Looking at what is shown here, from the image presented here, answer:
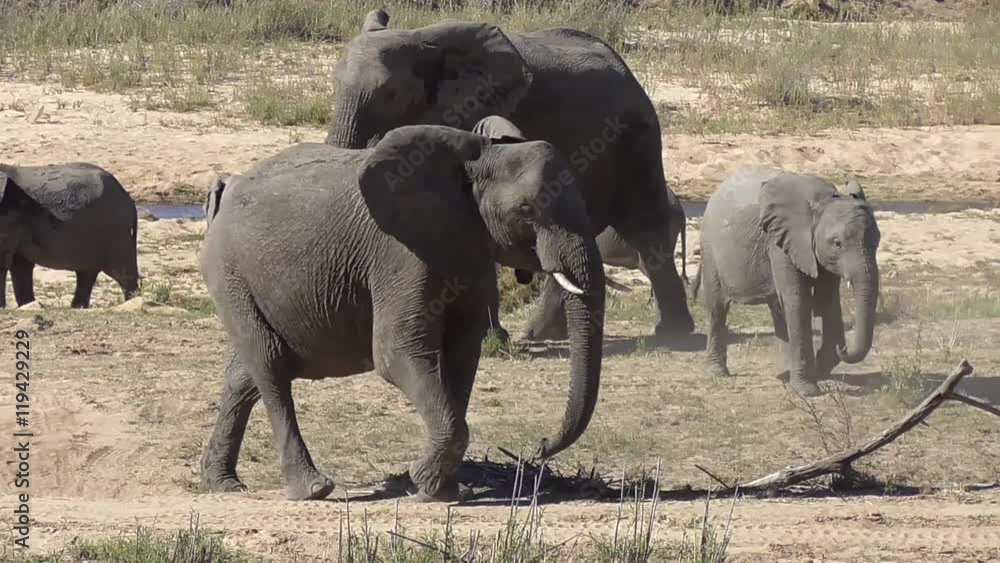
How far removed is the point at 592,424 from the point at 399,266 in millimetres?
2358

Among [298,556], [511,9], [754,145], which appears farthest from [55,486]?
[511,9]

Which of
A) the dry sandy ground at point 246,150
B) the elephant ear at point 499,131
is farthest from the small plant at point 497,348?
the dry sandy ground at point 246,150

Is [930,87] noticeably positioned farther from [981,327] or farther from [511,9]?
[981,327]

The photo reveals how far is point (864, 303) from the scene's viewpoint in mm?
9531

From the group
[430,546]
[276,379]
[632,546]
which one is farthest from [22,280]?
[632,546]

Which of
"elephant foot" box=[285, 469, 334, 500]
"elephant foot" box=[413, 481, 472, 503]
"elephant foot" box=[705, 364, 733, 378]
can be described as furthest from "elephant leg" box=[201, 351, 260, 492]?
"elephant foot" box=[705, 364, 733, 378]

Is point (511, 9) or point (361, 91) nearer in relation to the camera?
point (361, 91)

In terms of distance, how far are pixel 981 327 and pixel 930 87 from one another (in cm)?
1028

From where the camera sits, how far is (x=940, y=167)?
19.3 meters

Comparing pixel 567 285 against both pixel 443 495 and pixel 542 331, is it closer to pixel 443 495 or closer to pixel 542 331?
pixel 443 495

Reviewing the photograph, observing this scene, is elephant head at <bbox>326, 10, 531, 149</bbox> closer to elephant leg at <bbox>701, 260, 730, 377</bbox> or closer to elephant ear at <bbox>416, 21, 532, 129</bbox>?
elephant ear at <bbox>416, 21, 532, 129</bbox>

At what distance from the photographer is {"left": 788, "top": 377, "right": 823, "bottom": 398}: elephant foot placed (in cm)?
1024

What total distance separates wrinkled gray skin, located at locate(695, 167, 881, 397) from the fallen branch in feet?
5.49

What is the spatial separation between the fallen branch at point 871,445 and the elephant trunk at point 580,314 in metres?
0.93
